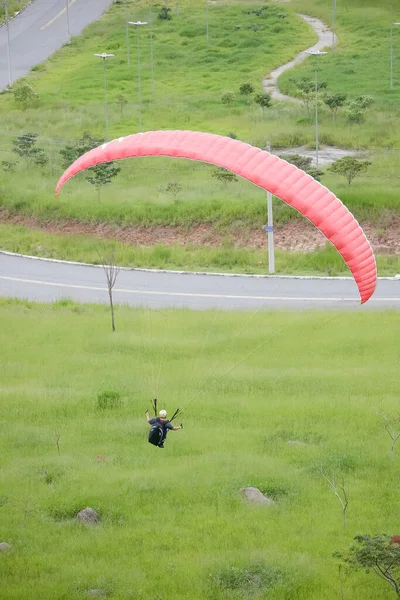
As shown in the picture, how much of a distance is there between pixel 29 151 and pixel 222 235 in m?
18.0

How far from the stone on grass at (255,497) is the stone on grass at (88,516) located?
343 cm

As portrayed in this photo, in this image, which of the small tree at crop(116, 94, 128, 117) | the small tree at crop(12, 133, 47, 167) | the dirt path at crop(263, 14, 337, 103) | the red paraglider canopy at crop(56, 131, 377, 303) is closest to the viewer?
the red paraglider canopy at crop(56, 131, 377, 303)

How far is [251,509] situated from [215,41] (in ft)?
262

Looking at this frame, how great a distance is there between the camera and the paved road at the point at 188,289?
43.7 metres

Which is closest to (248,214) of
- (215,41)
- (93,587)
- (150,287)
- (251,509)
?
(150,287)

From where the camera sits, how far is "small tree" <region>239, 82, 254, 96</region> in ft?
260

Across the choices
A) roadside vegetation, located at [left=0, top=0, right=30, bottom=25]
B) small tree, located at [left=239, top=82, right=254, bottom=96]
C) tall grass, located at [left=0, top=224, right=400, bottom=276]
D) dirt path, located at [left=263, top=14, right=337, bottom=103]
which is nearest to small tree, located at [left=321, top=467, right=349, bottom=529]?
tall grass, located at [left=0, top=224, right=400, bottom=276]

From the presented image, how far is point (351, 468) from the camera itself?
25.5 m

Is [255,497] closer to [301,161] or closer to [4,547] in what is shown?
[4,547]

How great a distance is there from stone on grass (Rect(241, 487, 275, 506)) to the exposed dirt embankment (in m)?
28.8

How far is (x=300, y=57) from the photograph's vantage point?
94062 mm

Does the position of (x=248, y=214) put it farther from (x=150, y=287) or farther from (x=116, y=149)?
(x=116, y=149)

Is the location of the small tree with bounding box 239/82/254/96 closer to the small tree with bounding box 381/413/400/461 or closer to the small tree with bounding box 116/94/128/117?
the small tree with bounding box 116/94/128/117

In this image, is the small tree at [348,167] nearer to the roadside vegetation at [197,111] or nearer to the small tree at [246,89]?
the roadside vegetation at [197,111]
